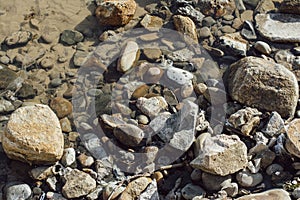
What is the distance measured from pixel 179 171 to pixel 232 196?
0.49 meters

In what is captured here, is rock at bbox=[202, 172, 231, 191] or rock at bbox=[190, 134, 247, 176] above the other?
rock at bbox=[190, 134, 247, 176]

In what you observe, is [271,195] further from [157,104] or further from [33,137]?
[33,137]

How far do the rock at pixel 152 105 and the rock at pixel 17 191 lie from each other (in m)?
1.20

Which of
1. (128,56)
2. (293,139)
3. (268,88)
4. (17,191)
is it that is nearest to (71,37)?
(128,56)

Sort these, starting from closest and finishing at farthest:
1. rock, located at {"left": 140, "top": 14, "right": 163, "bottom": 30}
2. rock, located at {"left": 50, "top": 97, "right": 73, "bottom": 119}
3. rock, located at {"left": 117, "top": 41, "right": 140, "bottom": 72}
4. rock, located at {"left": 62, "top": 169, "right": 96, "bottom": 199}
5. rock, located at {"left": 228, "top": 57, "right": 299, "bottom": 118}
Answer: rock, located at {"left": 62, "top": 169, "right": 96, "bottom": 199} < rock, located at {"left": 228, "top": 57, "right": 299, "bottom": 118} < rock, located at {"left": 50, "top": 97, "right": 73, "bottom": 119} < rock, located at {"left": 117, "top": 41, "right": 140, "bottom": 72} < rock, located at {"left": 140, "top": 14, "right": 163, "bottom": 30}

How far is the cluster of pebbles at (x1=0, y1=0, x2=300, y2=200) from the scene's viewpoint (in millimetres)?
3785

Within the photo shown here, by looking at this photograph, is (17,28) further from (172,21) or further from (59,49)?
(172,21)

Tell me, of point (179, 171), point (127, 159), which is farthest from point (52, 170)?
point (179, 171)

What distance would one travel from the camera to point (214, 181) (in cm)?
369

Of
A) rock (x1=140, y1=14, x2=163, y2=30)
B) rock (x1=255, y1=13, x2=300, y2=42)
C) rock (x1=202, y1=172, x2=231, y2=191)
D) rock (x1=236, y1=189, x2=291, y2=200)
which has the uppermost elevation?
rock (x1=255, y1=13, x2=300, y2=42)

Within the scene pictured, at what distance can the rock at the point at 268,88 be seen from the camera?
164 inches

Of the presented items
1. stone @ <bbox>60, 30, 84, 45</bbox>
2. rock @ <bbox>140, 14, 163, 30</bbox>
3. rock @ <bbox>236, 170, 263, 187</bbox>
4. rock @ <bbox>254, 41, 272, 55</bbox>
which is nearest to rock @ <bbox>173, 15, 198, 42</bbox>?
rock @ <bbox>140, 14, 163, 30</bbox>

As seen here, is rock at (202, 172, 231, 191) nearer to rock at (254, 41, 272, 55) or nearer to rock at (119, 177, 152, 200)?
rock at (119, 177, 152, 200)

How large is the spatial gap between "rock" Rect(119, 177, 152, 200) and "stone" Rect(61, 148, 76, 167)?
1.88 feet
